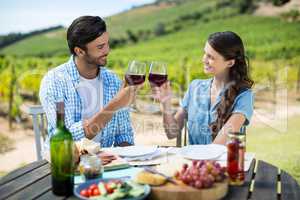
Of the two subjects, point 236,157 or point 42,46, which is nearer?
A: point 236,157

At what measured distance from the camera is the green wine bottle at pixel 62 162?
5.00ft

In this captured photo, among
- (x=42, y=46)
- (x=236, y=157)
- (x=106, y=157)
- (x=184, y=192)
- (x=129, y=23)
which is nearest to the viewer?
(x=184, y=192)

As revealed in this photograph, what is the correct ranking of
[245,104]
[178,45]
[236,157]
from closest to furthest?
[236,157] < [245,104] < [178,45]

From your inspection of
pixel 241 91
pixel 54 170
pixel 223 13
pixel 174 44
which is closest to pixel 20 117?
pixel 174 44

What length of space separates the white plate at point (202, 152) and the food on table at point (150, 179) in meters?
0.34

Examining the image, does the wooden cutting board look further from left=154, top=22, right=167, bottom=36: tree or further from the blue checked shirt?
left=154, top=22, right=167, bottom=36: tree

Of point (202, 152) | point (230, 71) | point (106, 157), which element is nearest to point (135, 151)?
point (106, 157)

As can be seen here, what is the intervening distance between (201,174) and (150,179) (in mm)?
169

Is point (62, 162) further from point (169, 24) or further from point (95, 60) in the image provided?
point (169, 24)

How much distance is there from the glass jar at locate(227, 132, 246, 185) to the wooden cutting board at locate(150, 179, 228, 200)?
0.13m

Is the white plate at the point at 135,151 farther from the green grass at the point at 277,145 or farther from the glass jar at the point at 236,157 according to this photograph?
the green grass at the point at 277,145

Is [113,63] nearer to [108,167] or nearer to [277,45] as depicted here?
[277,45]

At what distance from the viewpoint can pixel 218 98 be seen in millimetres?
2498

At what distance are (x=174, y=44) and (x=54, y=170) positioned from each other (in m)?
6.77
